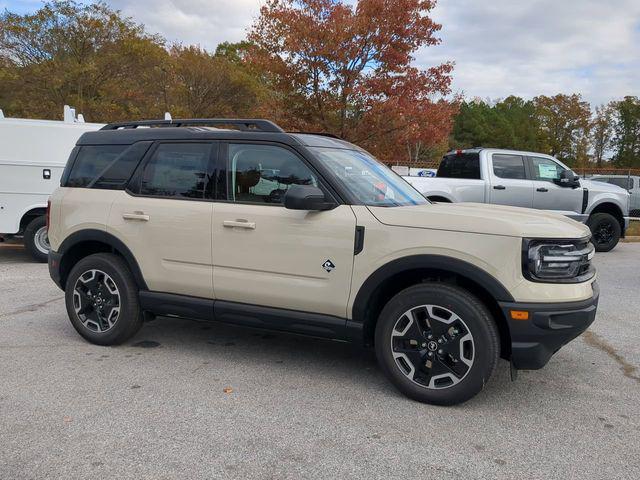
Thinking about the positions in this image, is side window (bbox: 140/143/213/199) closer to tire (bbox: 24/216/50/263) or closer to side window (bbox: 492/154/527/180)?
tire (bbox: 24/216/50/263)

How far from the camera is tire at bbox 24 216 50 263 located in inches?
351

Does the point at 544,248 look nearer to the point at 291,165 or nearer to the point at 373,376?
the point at 373,376

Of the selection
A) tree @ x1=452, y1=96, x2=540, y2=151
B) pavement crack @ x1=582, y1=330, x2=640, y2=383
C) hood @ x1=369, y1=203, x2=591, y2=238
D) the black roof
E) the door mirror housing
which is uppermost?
tree @ x1=452, y1=96, x2=540, y2=151

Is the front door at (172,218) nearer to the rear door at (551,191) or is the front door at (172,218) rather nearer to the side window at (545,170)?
the rear door at (551,191)

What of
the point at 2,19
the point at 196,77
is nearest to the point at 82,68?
the point at 2,19

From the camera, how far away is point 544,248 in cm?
347

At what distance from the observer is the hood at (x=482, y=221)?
3496 mm

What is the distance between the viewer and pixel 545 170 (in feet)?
36.4

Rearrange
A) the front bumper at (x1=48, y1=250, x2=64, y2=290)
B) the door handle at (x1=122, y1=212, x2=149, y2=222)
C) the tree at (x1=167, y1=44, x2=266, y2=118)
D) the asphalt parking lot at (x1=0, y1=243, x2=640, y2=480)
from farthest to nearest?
the tree at (x1=167, y1=44, x2=266, y2=118) < the front bumper at (x1=48, y1=250, x2=64, y2=290) < the door handle at (x1=122, y1=212, x2=149, y2=222) < the asphalt parking lot at (x1=0, y1=243, x2=640, y2=480)

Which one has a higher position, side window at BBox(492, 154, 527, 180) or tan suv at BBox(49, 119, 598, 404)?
side window at BBox(492, 154, 527, 180)

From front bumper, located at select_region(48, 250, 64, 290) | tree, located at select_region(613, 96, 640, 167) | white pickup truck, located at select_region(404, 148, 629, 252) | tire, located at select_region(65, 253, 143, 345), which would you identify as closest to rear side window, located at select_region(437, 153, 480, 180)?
white pickup truck, located at select_region(404, 148, 629, 252)

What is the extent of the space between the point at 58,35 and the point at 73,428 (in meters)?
18.5

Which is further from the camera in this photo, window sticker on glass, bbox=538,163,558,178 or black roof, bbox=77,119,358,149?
window sticker on glass, bbox=538,163,558,178

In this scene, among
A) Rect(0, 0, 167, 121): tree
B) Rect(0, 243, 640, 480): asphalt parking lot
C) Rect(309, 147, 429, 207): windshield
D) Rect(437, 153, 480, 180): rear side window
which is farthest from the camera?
Rect(0, 0, 167, 121): tree
